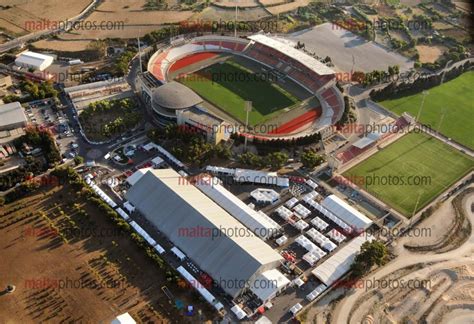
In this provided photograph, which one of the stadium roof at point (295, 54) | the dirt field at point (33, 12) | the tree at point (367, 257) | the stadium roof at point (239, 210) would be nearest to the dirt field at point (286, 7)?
the stadium roof at point (295, 54)

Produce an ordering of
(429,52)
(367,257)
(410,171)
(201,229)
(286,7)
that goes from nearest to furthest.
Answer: (367,257) < (201,229) < (410,171) < (429,52) < (286,7)

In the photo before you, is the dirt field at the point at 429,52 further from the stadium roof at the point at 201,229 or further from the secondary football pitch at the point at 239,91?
the stadium roof at the point at 201,229

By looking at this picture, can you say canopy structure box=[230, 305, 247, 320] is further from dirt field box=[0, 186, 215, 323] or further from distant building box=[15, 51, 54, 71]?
distant building box=[15, 51, 54, 71]

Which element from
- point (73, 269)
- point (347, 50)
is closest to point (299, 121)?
point (347, 50)

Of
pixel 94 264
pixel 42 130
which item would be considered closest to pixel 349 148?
pixel 94 264

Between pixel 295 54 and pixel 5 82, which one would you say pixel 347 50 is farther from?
pixel 5 82

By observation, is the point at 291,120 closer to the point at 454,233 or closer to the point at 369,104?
the point at 369,104
